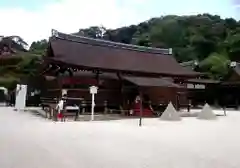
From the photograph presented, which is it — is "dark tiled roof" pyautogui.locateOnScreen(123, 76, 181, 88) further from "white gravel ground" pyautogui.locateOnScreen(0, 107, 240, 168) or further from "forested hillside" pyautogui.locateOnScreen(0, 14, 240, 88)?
"forested hillside" pyautogui.locateOnScreen(0, 14, 240, 88)

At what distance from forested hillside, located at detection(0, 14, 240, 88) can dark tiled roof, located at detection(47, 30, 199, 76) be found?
1127cm

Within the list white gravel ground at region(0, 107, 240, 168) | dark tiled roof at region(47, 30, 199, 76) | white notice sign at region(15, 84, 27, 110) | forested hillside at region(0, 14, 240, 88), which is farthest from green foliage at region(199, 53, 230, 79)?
white gravel ground at region(0, 107, 240, 168)

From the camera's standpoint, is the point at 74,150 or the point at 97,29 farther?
the point at 97,29

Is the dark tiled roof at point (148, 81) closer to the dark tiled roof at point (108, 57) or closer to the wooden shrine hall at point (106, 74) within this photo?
the wooden shrine hall at point (106, 74)

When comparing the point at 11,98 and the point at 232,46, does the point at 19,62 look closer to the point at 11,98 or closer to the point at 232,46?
the point at 11,98

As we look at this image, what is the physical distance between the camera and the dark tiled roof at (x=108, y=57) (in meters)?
18.8

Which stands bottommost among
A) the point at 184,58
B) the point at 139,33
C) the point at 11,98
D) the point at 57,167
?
the point at 57,167

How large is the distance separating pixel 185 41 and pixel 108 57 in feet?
121

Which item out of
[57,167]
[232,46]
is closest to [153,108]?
[57,167]

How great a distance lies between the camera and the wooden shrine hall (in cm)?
1842

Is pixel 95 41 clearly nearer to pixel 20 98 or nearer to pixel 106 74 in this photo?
pixel 106 74

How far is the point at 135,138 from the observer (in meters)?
9.05

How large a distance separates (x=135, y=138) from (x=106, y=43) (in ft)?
46.8

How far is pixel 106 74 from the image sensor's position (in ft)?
66.9
